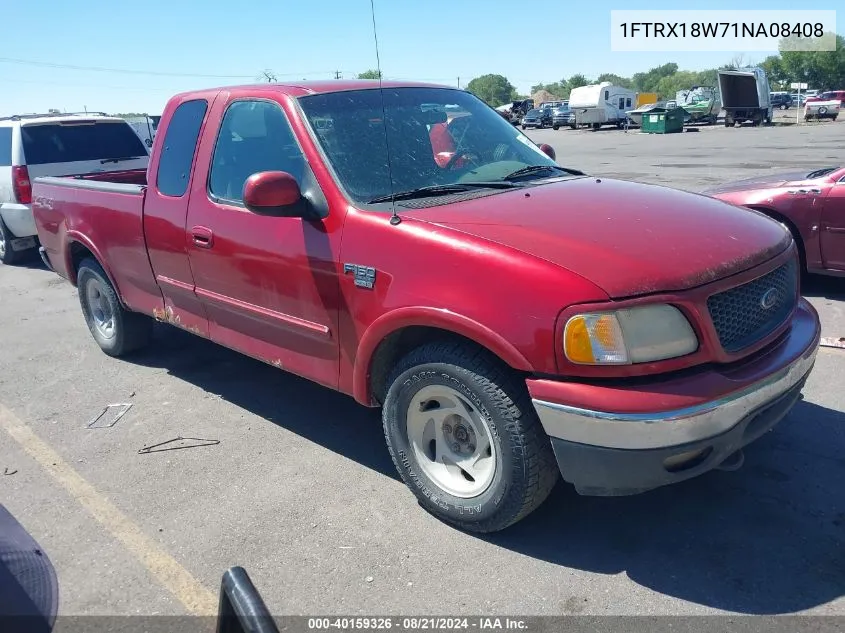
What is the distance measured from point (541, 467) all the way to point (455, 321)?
689 mm

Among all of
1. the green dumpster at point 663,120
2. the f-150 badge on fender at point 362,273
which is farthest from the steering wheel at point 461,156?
the green dumpster at point 663,120

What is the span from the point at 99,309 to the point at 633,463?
4825 millimetres

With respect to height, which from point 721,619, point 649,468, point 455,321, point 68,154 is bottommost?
point 721,619

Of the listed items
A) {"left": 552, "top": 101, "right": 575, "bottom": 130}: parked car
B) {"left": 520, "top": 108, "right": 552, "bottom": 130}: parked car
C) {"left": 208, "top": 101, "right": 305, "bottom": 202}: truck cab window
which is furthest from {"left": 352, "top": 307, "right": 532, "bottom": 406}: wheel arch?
{"left": 520, "top": 108, "right": 552, "bottom": 130}: parked car

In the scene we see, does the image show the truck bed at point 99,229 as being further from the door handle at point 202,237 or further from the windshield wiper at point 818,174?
the windshield wiper at point 818,174

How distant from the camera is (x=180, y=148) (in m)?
4.56

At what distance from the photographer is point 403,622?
2.78 metres

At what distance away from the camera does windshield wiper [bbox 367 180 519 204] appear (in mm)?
3561

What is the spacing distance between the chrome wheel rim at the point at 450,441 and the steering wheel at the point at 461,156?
1316 millimetres

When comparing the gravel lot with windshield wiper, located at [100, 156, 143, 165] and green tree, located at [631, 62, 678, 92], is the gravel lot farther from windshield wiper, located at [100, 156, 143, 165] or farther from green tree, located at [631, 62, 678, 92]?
green tree, located at [631, 62, 678, 92]

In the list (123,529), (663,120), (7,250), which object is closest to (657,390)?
(123,529)

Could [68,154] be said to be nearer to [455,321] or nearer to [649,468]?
[455,321]

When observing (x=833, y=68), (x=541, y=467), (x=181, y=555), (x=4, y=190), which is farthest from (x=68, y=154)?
(x=833, y=68)

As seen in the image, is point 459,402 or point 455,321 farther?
point 459,402
